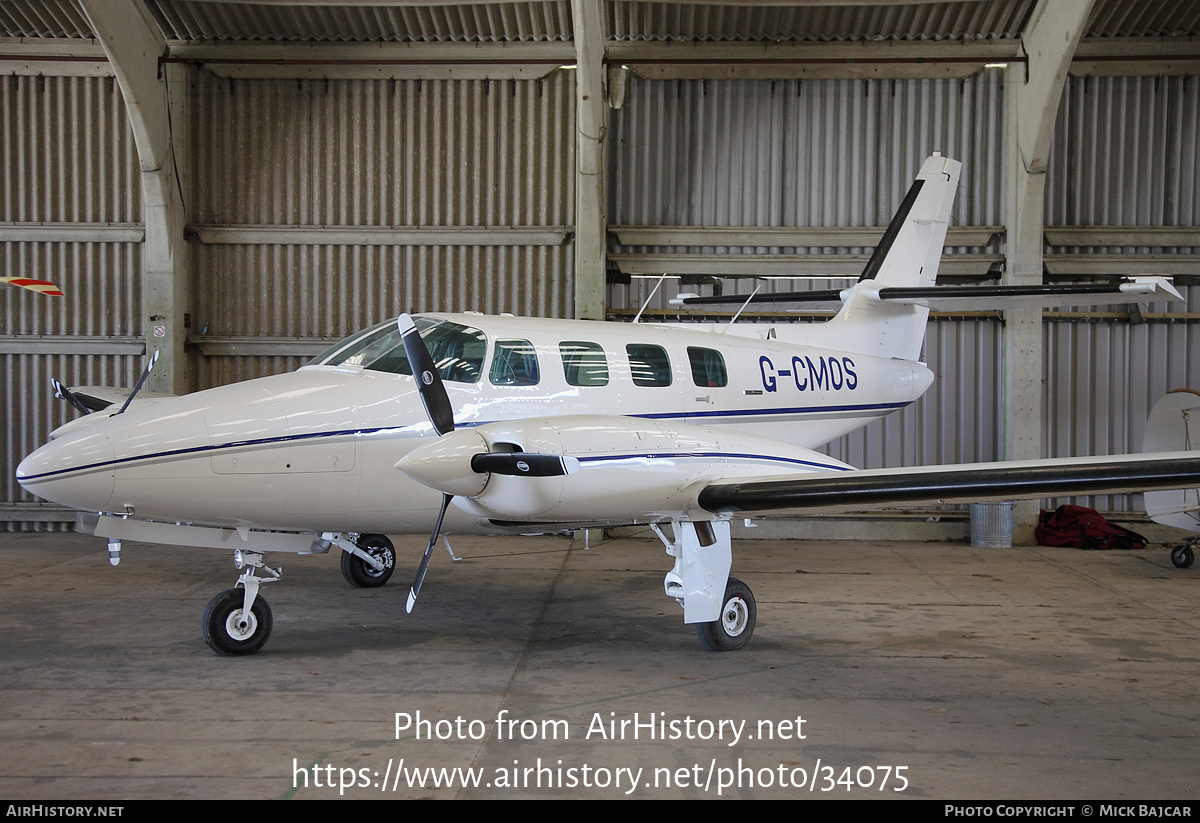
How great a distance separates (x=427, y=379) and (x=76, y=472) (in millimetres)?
2390

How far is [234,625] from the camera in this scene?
659 cm

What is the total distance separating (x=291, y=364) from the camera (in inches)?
534

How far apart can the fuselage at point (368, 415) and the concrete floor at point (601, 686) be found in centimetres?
118

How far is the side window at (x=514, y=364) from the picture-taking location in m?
7.10

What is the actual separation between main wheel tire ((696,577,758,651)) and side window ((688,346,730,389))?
1914mm

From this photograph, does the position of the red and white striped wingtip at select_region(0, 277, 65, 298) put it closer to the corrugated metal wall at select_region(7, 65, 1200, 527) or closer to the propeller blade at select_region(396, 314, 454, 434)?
the corrugated metal wall at select_region(7, 65, 1200, 527)

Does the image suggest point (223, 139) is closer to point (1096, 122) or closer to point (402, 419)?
point (402, 419)

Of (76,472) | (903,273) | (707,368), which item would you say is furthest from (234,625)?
(903,273)

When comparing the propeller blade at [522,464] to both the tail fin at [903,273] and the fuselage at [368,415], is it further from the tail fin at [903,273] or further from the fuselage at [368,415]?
the tail fin at [903,273]

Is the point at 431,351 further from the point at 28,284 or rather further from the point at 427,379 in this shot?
the point at 28,284

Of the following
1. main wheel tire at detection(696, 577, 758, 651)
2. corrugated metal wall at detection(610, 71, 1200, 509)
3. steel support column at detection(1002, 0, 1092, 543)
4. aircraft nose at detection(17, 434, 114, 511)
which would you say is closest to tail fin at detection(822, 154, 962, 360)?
steel support column at detection(1002, 0, 1092, 543)

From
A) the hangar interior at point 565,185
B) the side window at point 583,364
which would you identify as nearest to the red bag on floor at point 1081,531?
the hangar interior at point 565,185

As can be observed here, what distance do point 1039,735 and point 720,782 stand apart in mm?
2037

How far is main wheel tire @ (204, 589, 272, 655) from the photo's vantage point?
6.53 metres
